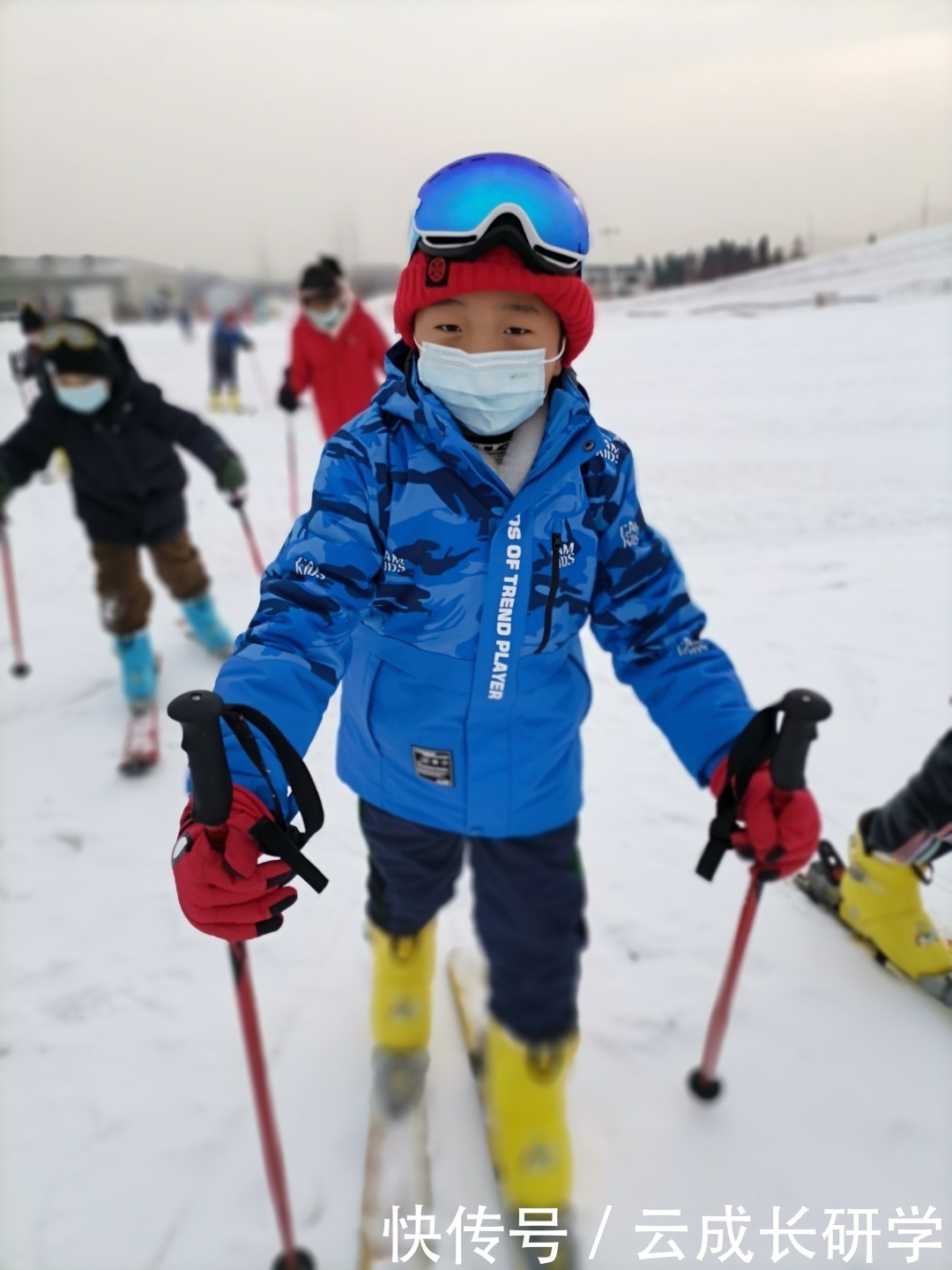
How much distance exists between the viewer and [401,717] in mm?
1599

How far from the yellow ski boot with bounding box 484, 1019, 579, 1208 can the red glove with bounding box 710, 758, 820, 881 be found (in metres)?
Result: 0.84

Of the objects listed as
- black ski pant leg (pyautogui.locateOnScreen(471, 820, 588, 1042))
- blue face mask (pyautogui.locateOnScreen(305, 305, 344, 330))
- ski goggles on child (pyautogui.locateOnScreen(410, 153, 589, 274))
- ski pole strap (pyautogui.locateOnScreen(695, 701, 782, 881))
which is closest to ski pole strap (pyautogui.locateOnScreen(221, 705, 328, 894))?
black ski pant leg (pyautogui.locateOnScreen(471, 820, 588, 1042))

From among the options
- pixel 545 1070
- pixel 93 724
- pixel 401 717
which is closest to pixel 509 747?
pixel 401 717

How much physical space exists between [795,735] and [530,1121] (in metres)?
1.25

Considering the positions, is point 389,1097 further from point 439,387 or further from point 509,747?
point 439,387

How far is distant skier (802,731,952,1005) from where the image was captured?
217 cm

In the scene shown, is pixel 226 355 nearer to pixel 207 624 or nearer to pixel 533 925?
pixel 207 624

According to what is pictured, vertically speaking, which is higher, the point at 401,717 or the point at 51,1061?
the point at 401,717

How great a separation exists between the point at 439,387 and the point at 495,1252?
6.46 ft

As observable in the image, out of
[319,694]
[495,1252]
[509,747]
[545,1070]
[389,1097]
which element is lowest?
[495,1252]

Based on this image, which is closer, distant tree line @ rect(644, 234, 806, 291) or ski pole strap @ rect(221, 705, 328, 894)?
ski pole strap @ rect(221, 705, 328, 894)

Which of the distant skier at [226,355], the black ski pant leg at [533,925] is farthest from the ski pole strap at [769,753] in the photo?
the distant skier at [226,355]

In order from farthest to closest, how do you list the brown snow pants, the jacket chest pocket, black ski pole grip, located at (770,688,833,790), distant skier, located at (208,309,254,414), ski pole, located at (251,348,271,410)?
ski pole, located at (251,348,271,410) → distant skier, located at (208,309,254,414) → the brown snow pants → the jacket chest pocket → black ski pole grip, located at (770,688,833,790)

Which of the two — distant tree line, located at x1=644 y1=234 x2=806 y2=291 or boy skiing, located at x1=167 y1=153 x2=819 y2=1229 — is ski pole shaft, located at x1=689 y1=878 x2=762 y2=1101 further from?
distant tree line, located at x1=644 y1=234 x2=806 y2=291
